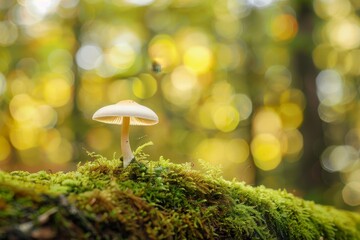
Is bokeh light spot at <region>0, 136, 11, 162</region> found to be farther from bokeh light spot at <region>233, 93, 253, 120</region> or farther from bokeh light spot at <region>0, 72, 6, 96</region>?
bokeh light spot at <region>233, 93, 253, 120</region>

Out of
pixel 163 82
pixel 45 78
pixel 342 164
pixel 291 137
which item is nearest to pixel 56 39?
pixel 45 78

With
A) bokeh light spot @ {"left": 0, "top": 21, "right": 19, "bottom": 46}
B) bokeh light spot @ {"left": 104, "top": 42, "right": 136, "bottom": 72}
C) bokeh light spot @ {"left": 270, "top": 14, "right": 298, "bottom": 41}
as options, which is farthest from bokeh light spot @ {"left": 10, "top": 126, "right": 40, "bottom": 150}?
bokeh light spot @ {"left": 270, "top": 14, "right": 298, "bottom": 41}

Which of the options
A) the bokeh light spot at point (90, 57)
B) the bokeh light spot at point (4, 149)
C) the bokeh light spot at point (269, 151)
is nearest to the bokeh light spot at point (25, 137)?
the bokeh light spot at point (4, 149)

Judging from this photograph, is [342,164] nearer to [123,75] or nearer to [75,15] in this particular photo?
[123,75]

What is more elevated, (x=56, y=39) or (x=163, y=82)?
(x=56, y=39)

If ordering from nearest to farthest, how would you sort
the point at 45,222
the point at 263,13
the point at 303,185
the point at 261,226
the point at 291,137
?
the point at 45,222
the point at 261,226
the point at 303,185
the point at 263,13
the point at 291,137

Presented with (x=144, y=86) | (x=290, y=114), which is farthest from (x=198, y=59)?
(x=290, y=114)

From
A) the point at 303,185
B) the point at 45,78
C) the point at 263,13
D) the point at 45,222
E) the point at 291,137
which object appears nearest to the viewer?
the point at 45,222
